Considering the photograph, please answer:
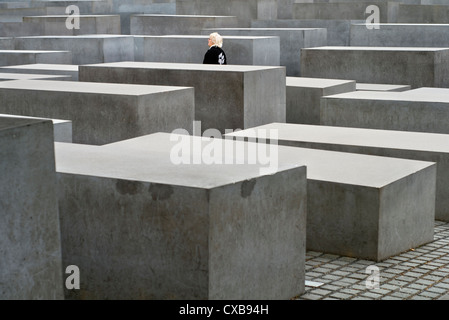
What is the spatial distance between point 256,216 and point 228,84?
5.18 metres

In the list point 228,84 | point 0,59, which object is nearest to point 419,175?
point 228,84

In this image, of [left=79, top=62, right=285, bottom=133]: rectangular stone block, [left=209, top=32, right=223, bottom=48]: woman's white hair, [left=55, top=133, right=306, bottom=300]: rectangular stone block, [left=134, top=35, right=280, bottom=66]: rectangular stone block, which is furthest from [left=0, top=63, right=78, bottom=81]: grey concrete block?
[left=55, top=133, right=306, bottom=300]: rectangular stone block

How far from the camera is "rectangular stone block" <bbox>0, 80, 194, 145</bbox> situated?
8.42m

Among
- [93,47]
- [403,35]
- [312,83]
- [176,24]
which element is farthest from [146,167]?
[176,24]

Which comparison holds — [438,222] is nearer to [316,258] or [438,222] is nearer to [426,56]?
[316,258]

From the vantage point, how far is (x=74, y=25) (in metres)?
19.5

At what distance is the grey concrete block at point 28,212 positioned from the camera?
3.67 metres

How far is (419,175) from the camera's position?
21.2 feet

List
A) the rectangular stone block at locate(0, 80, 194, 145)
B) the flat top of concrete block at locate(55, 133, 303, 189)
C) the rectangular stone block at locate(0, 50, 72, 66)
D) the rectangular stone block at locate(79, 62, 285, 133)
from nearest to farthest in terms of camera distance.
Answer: the flat top of concrete block at locate(55, 133, 303, 189)
the rectangular stone block at locate(0, 80, 194, 145)
the rectangular stone block at locate(79, 62, 285, 133)
the rectangular stone block at locate(0, 50, 72, 66)

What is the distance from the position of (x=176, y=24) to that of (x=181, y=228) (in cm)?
1429

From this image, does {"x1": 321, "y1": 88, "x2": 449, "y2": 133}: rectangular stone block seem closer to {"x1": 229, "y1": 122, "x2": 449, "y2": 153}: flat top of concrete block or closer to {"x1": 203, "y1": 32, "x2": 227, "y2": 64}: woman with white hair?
{"x1": 229, "y1": 122, "x2": 449, "y2": 153}: flat top of concrete block

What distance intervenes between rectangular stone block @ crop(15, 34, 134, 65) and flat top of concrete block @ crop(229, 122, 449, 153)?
6957 millimetres

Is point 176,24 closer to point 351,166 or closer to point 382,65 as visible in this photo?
point 382,65

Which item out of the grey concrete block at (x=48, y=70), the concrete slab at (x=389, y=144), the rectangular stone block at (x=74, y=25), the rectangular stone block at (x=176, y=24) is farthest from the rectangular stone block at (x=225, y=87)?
the rectangular stone block at (x=74, y=25)
